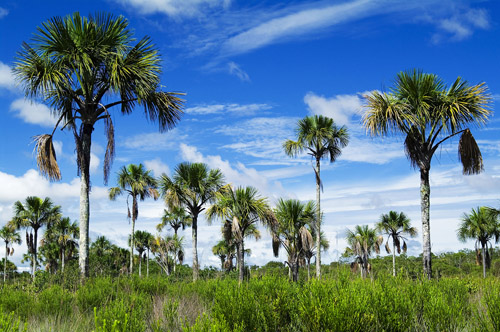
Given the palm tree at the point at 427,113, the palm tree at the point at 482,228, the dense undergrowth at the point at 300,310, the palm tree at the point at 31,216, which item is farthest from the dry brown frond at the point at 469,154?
the palm tree at the point at 31,216

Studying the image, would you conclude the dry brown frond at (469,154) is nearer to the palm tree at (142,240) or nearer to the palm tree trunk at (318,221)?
the palm tree trunk at (318,221)

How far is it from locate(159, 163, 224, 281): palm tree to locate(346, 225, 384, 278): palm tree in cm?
1972

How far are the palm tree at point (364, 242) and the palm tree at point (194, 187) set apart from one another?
19719 millimetres

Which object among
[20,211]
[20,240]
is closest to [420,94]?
[20,211]

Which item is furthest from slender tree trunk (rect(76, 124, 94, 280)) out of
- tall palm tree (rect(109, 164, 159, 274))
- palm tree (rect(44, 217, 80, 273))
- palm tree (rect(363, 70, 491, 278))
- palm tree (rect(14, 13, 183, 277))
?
palm tree (rect(44, 217, 80, 273))

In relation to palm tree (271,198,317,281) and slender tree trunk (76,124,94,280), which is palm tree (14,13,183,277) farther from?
palm tree (271,198,317,281)

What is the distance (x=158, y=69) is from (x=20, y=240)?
5331 centimetres

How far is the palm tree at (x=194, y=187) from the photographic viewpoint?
25922 millimetres

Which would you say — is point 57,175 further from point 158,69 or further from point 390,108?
point 390,108

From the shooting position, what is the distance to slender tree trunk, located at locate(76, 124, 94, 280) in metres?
12.2

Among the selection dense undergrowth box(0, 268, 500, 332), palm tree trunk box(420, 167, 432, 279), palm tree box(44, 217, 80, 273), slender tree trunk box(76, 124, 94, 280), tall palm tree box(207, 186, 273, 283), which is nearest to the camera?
dense undergrowth box(0, 268, 500, 332)

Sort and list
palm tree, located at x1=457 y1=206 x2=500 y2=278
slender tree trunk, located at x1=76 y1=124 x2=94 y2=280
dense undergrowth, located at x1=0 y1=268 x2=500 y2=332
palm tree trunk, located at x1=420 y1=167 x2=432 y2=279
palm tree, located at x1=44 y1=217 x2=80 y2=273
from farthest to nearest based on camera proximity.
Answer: palm tree, located at x1=44 y1=217 x2=80 y2=273 < palm tree, located at x1=457 y1=206 x2=500 y2=278 < palm tree trunk, located at x1=420 y1=167 x2=432 y2=279 < slender tree trunk, located at x1=76 y1=124 x2=94 y2=280 < dense undergrowth, located at x1=0 y1=268 x2=500 y2=332

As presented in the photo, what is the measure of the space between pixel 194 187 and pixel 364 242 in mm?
23636

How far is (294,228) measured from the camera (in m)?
26.3
